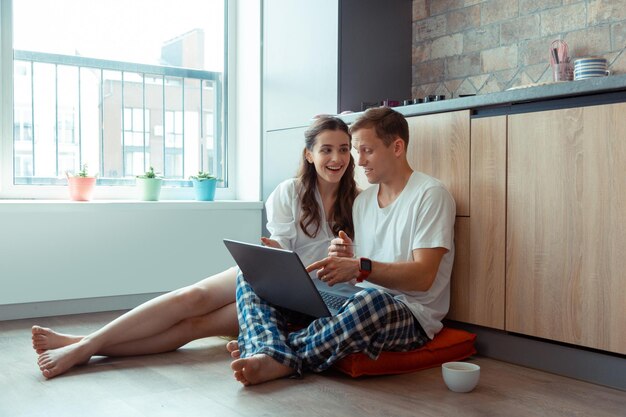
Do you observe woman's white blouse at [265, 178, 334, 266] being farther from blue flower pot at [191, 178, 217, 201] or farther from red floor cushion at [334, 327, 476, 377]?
blue flower pot at [191, 178, 217, 201]

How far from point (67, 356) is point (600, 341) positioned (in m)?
1.69

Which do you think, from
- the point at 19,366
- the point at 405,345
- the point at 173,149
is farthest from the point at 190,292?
the point at 173,149

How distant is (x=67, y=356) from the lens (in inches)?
89.8

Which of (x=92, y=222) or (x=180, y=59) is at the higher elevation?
(x=180, y=59)

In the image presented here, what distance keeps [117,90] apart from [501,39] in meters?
2.16

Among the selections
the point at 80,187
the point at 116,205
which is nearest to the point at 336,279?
the point at 116,205

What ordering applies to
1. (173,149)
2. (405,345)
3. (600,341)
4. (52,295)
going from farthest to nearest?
Answer: (173,149) → (52,295) → (405,345) → (600,341)

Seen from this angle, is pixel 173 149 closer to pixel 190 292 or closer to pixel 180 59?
pixel 180 59

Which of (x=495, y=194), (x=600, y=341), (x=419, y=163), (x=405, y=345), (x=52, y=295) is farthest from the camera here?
(x=52, y=295)

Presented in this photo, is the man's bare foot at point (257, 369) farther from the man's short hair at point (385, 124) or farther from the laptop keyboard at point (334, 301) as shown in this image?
the man's short hair at point (385, 124)

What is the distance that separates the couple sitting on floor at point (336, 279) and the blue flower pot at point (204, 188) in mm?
1465

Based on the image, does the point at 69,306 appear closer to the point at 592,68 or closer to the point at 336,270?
the point at 336,270

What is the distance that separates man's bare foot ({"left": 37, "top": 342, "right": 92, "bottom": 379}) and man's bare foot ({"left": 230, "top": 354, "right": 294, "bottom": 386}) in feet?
1.83

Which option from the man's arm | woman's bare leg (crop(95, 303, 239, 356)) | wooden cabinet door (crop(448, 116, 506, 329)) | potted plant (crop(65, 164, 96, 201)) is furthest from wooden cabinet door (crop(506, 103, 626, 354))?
potted plant (crop(65, 164, 96, 201))
